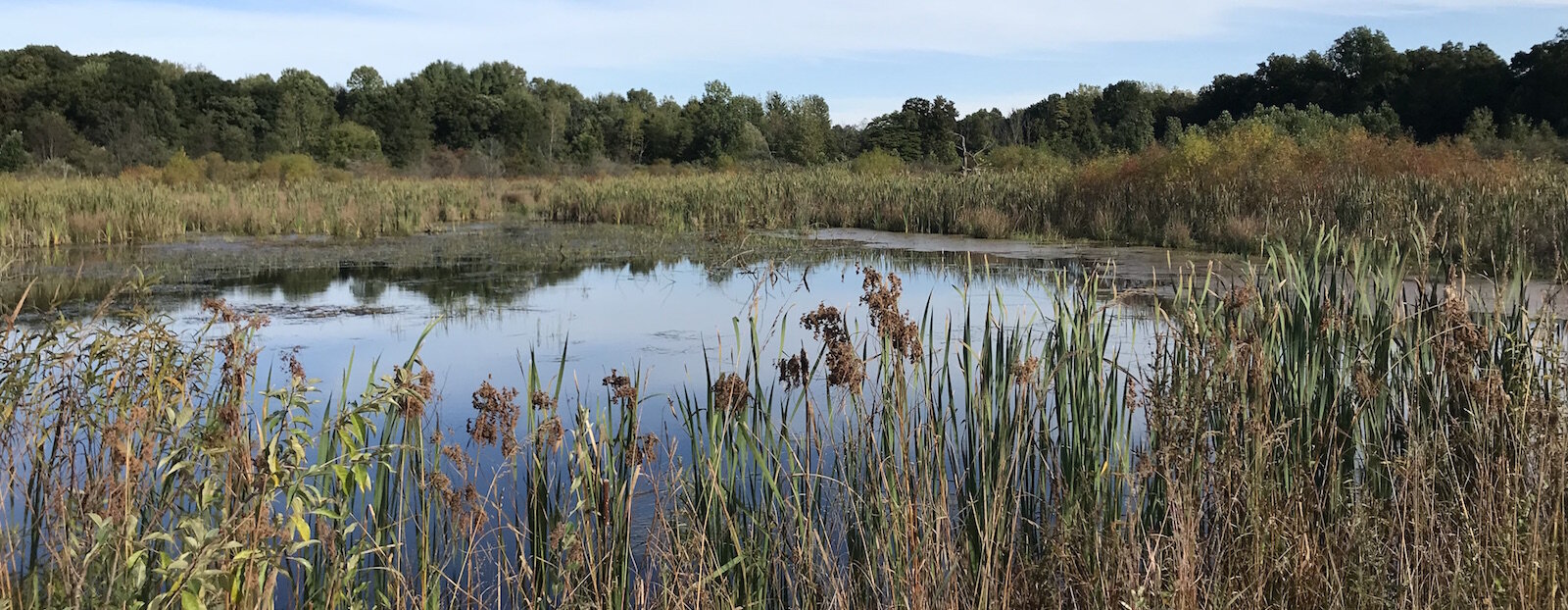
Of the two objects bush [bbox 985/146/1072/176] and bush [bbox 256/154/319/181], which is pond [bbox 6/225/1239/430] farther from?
bush [bbox 256/154/319/181]

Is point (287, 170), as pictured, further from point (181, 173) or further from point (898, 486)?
point (898, 486)

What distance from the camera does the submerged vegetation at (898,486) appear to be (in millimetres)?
2176

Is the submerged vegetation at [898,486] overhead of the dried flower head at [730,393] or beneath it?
beneath

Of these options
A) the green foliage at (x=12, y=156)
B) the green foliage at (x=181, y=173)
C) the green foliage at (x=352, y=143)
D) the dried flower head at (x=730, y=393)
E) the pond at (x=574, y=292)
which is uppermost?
the green foliage at (x=352, y=143)

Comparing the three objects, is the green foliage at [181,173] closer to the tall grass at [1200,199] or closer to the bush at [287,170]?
the bush at [287,170]

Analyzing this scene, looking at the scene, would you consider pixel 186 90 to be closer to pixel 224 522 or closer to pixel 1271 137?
pixel 1271 137

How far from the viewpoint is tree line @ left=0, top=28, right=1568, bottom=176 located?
31.2m

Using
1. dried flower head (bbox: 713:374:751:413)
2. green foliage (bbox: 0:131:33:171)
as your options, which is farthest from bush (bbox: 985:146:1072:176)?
dried flower head (bbox: 713:374:751:413)

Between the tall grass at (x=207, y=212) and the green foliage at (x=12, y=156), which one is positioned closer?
the tall grass at (x=207, y=212)

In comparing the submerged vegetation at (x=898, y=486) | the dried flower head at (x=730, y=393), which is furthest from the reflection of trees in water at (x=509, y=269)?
the dried flower head at (x=730, y=393)

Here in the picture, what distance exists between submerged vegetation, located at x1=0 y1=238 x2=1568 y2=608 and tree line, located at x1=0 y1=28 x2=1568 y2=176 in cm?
2447

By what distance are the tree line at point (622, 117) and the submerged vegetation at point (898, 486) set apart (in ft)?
80.3

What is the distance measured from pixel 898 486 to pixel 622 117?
1765 inches

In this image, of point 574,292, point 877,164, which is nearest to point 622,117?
point 877,164
